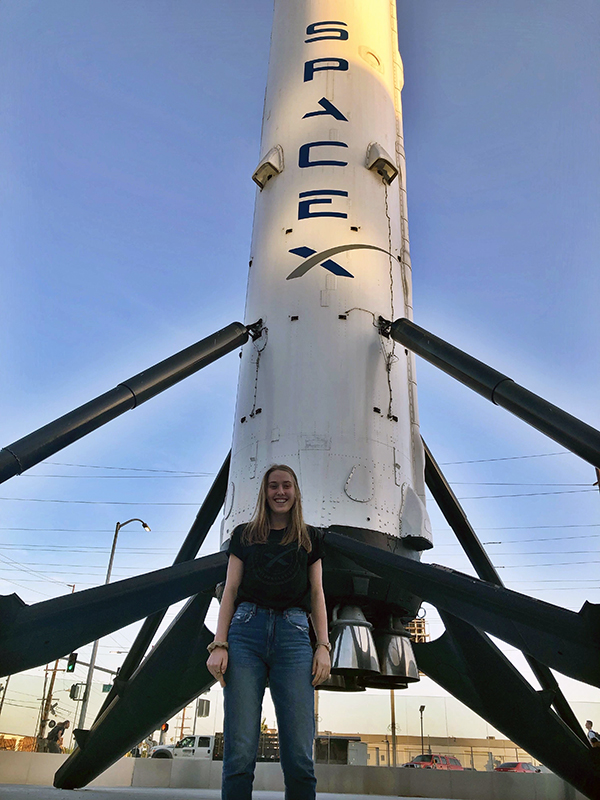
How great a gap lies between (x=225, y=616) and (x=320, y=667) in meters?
0.49

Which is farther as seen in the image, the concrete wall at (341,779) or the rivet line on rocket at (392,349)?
the concrete wall at (341,779)

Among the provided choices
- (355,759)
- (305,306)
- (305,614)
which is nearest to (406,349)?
(305,306)

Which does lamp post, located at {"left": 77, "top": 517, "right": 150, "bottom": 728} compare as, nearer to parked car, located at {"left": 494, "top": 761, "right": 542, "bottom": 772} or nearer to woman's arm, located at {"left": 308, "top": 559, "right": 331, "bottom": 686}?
parked car, located at {"left": 494, "top": 761, "right": 542, "bottom": 772}

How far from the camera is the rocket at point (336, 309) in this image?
6.28m

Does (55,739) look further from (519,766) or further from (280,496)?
(519,766)

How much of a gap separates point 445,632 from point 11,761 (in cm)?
634

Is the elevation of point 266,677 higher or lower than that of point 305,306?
lower

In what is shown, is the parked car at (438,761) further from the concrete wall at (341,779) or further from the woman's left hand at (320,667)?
the woman's left hand at (320,667)

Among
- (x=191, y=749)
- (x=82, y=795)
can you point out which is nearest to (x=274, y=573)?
(x=82, y=795)

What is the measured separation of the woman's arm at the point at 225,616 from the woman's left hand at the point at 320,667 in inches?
15.7

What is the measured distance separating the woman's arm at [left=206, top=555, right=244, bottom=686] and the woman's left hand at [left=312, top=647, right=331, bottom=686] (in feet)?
1.31

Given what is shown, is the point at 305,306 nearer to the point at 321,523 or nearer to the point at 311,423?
the point at 311,423

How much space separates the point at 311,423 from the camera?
6.53 m

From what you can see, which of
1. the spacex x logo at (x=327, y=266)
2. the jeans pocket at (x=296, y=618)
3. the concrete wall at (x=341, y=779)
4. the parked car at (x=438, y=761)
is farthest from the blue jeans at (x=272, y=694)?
the parked car at (x=438, y=761)
